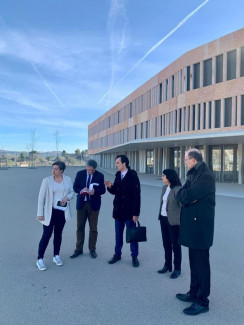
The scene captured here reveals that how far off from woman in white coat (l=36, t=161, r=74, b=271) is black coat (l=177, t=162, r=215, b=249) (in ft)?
6.76

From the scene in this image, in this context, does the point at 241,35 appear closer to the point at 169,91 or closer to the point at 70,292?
the point at 169,91

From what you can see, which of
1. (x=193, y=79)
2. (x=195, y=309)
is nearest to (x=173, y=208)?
(x=195, y=309)

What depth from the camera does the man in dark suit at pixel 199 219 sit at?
2850 mm

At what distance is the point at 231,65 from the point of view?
19.2m

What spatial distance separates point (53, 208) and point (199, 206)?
7.71 feet

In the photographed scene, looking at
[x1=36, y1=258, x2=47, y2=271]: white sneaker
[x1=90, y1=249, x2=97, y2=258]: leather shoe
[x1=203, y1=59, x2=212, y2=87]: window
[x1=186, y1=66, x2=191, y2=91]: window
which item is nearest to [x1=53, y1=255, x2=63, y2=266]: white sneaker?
[x1=36, y1=258, x2=47, y2=271]: white sneaker

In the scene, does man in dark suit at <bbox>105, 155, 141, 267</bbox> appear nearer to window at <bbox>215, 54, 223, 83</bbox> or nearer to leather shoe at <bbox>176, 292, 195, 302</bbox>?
leather shoe at <bbox>176, 292, 195, 302</bbox>

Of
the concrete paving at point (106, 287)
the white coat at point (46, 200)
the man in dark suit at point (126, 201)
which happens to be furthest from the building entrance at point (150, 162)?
the white coat at point (46, 200)

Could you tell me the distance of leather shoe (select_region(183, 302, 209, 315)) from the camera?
2.91m

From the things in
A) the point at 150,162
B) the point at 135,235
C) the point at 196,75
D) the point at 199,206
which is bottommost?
the point at 135,235

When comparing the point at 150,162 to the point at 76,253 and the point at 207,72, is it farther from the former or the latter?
the point at 76,253

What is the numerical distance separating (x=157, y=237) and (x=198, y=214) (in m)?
3.14

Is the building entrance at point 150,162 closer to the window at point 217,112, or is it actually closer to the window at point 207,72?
the window at point 217,112

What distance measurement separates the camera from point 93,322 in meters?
2.72
